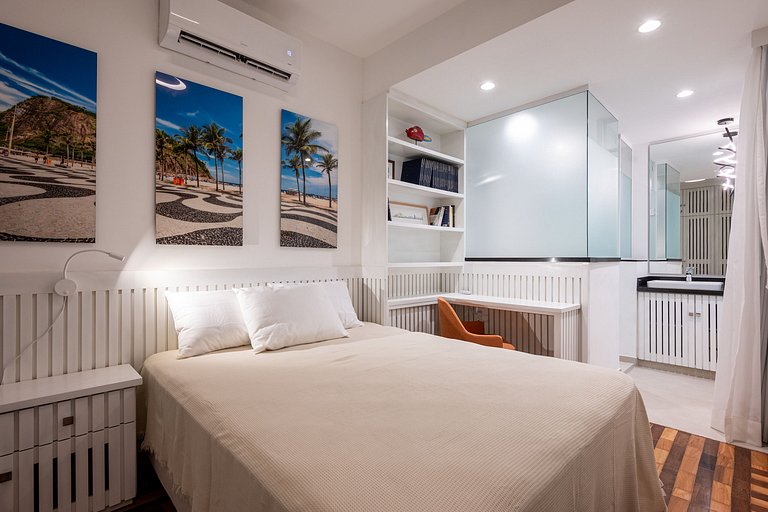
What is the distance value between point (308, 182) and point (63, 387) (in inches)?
76.9

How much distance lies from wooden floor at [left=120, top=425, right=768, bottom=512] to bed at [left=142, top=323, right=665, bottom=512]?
32cm

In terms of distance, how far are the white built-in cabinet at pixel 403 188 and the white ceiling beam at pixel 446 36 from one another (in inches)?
8.4

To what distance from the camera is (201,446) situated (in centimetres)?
129

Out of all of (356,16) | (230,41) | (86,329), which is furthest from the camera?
(356,16)

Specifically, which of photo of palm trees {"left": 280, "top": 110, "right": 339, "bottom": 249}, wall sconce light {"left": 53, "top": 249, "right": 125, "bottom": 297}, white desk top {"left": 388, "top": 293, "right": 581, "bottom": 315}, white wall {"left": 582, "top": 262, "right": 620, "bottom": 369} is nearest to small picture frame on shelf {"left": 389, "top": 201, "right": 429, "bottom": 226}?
photo of palm trees {"left": 280, "top": 110, "right": 339, "bottom": 249}

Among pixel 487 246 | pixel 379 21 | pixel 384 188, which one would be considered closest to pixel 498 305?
pixel 487 246

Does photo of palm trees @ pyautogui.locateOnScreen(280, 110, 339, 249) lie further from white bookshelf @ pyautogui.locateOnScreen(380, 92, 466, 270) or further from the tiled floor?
the tiled floor

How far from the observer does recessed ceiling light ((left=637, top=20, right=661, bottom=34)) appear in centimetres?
225

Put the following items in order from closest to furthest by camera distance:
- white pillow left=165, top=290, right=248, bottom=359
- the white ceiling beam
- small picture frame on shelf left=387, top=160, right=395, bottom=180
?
white pillow left=165, top=290, right=248, bottom=359 < the white ceiling beam < small picture frame on shelf left=387, top=160, right=395, bottom=180

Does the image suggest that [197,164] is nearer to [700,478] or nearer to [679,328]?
[700,478]

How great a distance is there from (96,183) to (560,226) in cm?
332

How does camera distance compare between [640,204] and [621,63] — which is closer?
[621,63]

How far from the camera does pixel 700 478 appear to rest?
2080mm

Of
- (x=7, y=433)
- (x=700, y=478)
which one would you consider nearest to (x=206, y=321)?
(x=7, y=433)
